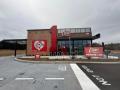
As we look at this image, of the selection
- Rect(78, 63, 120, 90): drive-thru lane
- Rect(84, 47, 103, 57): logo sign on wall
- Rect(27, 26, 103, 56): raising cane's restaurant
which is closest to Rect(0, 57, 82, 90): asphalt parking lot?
Rect(78, 63, 120, 90): drive-thru lane

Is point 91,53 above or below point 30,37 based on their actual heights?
below

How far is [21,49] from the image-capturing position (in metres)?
75.3

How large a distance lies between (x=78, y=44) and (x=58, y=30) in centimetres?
547

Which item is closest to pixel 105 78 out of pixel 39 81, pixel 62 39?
pixel 39 81

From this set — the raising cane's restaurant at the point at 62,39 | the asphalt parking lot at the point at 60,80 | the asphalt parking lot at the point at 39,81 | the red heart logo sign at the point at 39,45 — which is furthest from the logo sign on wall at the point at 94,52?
the asphalt parking lot at the point at 39,81

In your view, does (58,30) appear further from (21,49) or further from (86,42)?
(21,49)

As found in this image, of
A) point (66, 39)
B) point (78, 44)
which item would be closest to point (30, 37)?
point (66, 39)

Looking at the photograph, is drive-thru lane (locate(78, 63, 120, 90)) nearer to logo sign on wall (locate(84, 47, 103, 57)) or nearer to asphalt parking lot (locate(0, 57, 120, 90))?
asphalt parking lot (locate(0, 57, 120, 90))

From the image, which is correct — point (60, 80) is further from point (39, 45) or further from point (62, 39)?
point (62, 39)

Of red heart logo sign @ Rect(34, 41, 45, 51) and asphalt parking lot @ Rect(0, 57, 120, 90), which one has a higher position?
red heart logo sign @ Rect(34, 41, 45, 51)

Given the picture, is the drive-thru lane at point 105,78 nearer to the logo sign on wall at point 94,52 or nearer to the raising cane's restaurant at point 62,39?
the logo sign on wall at point 94,52

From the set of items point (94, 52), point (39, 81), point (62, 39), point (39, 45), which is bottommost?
point (39, 81)

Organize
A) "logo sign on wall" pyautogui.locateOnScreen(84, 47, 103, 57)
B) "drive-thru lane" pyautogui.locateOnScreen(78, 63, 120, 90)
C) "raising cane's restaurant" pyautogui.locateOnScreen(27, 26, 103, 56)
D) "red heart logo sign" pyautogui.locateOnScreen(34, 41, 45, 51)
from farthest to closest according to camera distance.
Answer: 1. "raising cane's restaurant" pyautogui.locateOnScreen(27, 26, 103, 56)
2. "logo sign on wall" pyautogui.locateOnScreen(84, 47, 103, 57)
3. "red heart logo sign" pyautogui.locateOnScreen(34, 41, 45, 51)
4. "drive-thru lane" pyautogui.locateOnScreen(78, 63, 120, 90)

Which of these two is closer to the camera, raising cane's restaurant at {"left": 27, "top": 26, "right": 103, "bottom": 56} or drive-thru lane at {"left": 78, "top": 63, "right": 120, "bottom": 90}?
drive-thru lane at {"left": 78, "top": 63, "right": 120, "bottom": 90}
